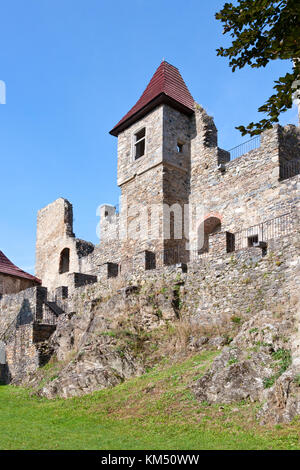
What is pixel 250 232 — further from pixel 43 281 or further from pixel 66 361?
pixel 43 281

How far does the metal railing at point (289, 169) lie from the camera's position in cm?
2010

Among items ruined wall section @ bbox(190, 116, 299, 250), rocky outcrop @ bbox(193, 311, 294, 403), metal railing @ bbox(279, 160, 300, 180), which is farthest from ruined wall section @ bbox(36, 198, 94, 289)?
rocky outcrop @ bbox(193, 311, 294, 403)

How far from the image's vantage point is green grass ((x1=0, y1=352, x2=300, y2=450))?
9463mm

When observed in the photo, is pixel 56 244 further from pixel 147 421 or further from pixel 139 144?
pixel 147 421

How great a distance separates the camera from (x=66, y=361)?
1816 cm

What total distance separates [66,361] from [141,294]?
3.53 meters

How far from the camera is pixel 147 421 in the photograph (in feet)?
37.4

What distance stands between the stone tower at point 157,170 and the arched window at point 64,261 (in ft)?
26.0

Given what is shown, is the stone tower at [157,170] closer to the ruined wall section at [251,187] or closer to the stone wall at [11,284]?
the ruined wall section at [251,187]

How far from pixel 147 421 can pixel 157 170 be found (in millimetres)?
14212

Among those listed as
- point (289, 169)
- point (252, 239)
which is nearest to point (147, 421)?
point (252, 239)

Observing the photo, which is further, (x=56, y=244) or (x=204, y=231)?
(x=56, y=244)

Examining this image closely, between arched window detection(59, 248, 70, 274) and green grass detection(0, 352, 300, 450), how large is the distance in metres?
16.4

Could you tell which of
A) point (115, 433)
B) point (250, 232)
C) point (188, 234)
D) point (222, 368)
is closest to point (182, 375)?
point (222, 368)
